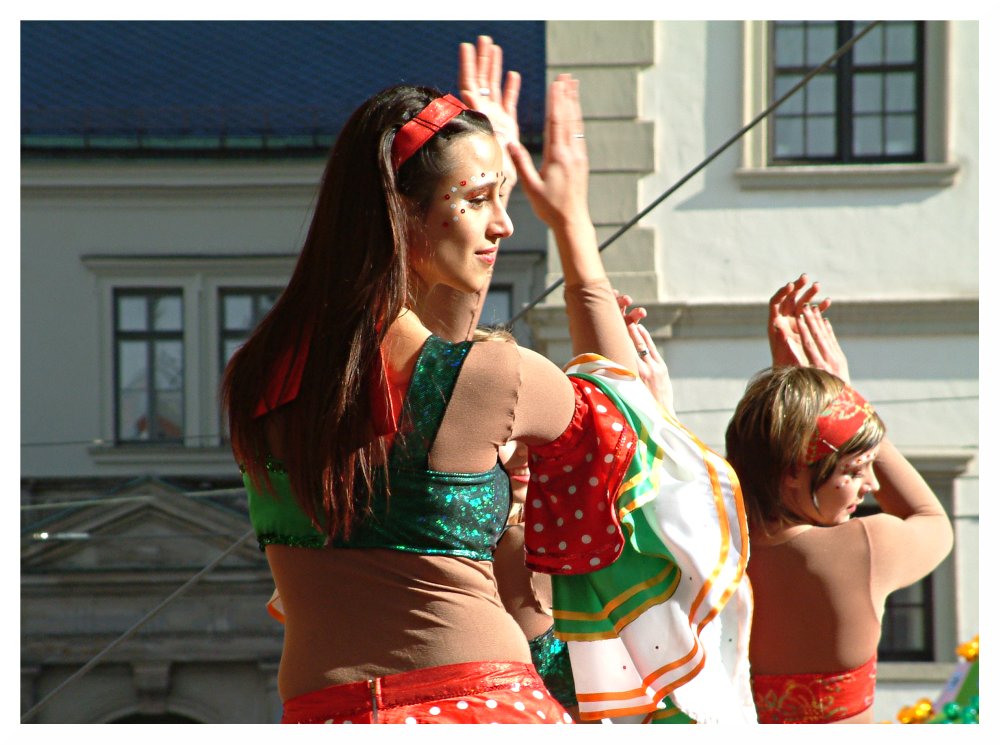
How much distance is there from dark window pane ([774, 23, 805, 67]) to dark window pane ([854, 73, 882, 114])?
0.45 metres

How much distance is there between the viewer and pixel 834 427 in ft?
7.33

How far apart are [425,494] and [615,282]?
6804mm

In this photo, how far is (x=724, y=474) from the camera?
1.70 metres

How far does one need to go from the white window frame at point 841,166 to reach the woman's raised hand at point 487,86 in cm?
638

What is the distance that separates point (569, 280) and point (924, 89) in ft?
23.8

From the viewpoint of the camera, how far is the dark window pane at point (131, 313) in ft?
33.6

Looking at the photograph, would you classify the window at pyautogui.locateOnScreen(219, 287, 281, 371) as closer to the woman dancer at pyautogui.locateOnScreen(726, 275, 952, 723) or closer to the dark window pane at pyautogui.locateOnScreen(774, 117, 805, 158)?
the dark window pane at pyautogui.locateOnScreen(774, 117, 805, 158)

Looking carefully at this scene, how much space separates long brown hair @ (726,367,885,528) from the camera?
2250 mm

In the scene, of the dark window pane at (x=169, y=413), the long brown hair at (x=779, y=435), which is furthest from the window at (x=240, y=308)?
the long brown hair at (x=779, y=435)

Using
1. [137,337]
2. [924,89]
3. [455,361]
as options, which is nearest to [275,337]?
[455,361]

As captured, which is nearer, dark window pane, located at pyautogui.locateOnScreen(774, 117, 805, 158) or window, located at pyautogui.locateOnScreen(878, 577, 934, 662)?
window, located at pyautogui.locateOnScreen(878, 577, 934, 662)

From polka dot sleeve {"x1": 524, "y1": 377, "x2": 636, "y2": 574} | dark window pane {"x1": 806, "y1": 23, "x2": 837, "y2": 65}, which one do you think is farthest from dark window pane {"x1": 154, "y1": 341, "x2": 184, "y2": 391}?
polka dot sleeve {"x1": 524, "y1": 377, "x2": 636, "y2": 574}

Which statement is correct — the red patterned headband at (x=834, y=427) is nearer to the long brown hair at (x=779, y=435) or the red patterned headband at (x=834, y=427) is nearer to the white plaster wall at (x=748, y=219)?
the long brown hair at (x=779, y=435)

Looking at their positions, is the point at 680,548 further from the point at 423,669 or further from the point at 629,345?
the point at 423,669
